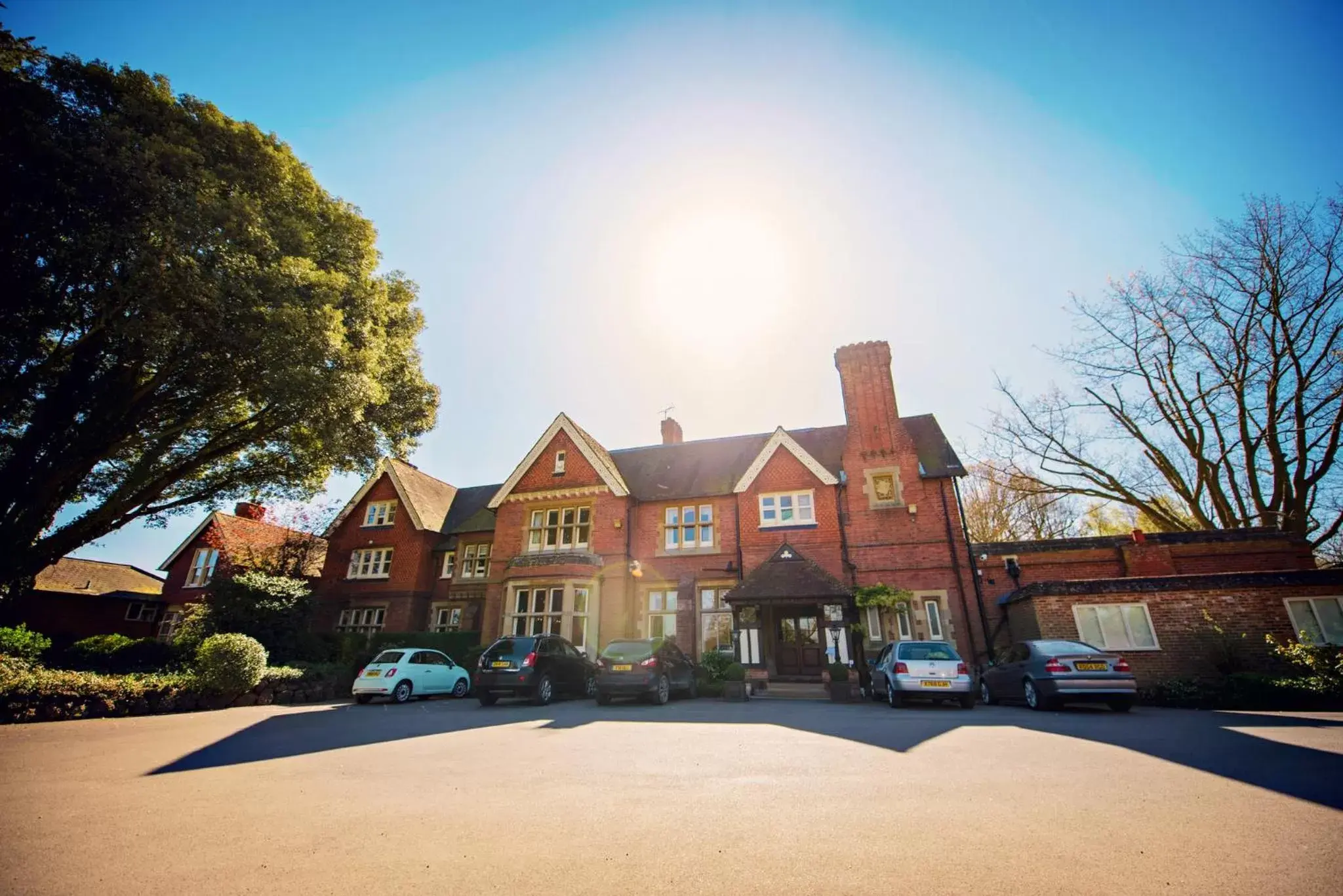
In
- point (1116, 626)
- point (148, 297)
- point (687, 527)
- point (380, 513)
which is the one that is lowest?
point (1116, 626)

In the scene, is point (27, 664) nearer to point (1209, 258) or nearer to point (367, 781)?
point (367, 781)

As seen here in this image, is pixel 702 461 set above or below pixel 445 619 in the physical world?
above

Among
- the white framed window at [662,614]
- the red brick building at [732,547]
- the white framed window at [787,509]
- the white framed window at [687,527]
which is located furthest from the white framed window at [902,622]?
the white framed window at [662,614]

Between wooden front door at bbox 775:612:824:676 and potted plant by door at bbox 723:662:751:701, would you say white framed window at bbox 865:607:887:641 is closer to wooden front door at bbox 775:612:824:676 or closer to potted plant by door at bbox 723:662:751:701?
wooden front door at bbox 775:612:824:676

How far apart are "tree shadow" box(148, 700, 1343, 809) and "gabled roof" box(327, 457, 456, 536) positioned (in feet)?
41.2

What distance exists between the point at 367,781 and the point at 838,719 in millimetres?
8071

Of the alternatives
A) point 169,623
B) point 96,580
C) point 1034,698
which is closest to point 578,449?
point 1034,698

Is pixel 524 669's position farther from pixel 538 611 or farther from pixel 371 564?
pixel 371 564

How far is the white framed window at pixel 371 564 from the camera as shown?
25656mm

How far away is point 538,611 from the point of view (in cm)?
1967

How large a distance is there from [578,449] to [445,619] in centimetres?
1037

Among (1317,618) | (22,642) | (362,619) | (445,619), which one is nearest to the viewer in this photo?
(1317,618)

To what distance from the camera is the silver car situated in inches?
468

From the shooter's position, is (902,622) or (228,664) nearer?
(228,664)
